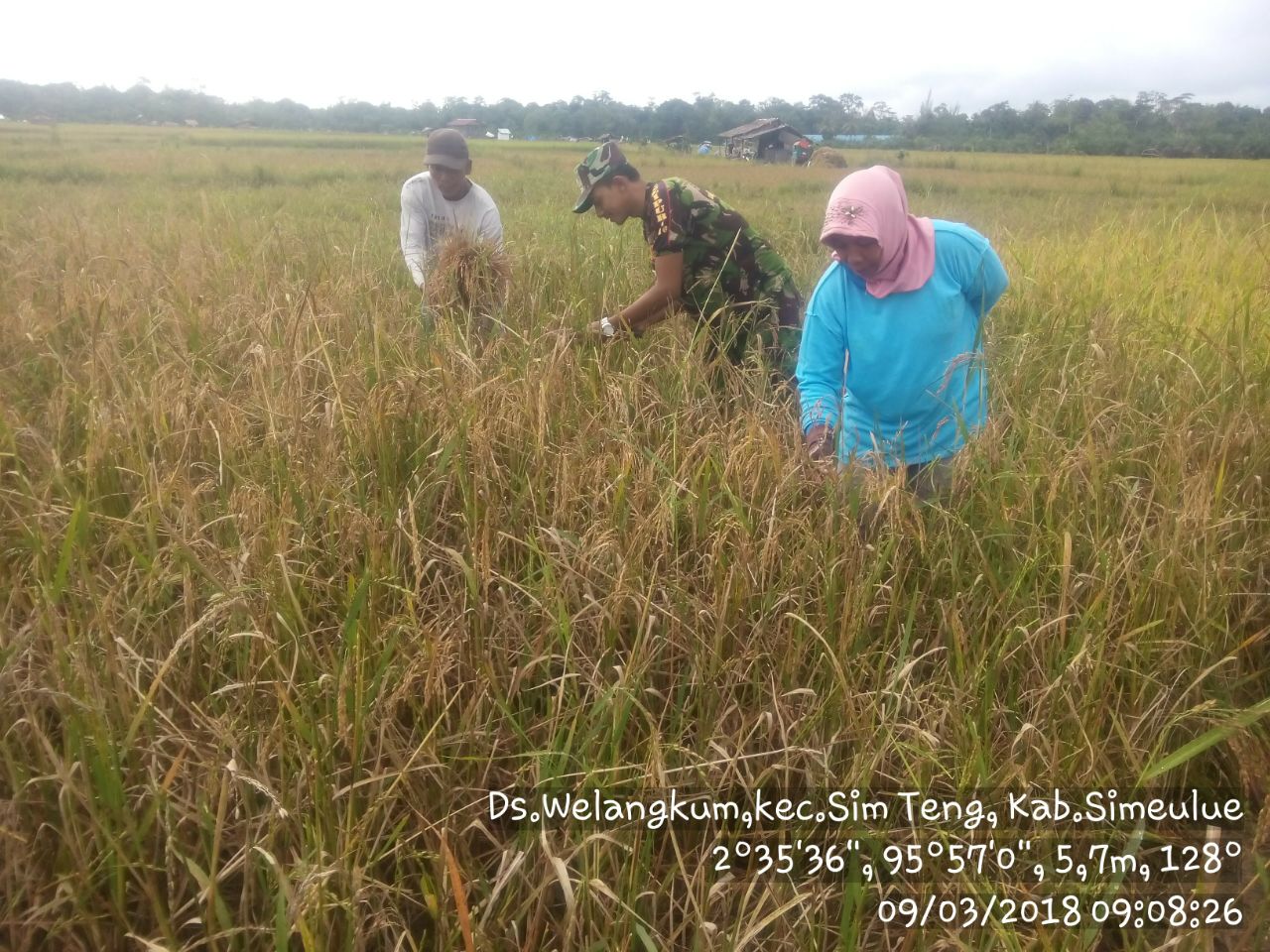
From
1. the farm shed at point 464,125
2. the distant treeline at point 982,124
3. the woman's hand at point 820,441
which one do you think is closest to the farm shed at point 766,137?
the distant treeline at point 982,124

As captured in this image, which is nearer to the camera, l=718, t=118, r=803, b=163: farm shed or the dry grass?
l=718, t=118, r=803, b=163: farm shed

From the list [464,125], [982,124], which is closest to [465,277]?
[464,125]

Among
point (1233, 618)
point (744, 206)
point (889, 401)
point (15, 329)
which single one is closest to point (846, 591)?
point (1233, 618)

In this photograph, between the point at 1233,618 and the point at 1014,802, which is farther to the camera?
the point at 1233,618

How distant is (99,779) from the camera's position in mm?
979

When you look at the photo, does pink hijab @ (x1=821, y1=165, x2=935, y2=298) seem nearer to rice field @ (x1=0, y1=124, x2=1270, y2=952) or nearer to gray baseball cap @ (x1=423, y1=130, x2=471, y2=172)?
rice field @ (x1=0, y1=124, x2=1270, y2=952)

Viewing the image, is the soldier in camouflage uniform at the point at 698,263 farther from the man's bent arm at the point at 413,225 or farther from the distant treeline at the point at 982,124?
the distant treeline at the point at 982,124

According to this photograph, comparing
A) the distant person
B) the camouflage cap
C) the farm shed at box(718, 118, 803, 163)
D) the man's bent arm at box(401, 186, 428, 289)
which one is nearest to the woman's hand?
the distant person

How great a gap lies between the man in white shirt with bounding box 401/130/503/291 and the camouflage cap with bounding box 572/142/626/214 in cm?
53

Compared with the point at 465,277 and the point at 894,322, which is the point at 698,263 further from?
the point at 894,322

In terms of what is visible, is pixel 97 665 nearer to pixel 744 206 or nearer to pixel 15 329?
pixel 15 329

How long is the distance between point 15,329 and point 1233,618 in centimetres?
380

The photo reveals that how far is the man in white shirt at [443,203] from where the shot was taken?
3455mm

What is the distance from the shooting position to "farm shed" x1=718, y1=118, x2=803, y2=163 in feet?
28.1
